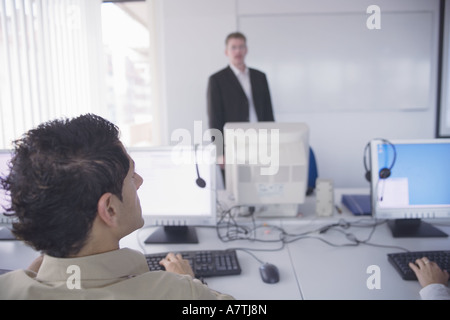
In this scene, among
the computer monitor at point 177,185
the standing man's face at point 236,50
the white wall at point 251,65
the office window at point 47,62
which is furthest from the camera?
the white wall at point 251,65

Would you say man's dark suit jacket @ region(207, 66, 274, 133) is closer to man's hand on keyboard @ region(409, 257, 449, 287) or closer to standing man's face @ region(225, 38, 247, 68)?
standing man's face @ region(225, 38, 247, 68)

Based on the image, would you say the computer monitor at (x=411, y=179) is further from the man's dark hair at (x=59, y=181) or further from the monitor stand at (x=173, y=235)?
the man's dark hair at (x=59, y=181)

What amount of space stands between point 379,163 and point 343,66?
2292 mm

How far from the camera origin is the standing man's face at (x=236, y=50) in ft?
10.4

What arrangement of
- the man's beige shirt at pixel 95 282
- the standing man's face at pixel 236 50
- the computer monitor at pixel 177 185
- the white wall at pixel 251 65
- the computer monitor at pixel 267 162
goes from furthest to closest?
the white wall at pixel 251 65 < the standing man's face at pixel 236 50 < the computer monitor at pixel 267 162 < the computer monitor at pixel 177 185 < the man's beige shirt at pixel 95 282

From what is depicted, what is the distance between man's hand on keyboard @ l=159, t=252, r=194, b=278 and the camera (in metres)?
1.23

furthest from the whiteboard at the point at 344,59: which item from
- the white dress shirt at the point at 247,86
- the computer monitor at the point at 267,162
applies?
the computer monitor at the point at 267,162

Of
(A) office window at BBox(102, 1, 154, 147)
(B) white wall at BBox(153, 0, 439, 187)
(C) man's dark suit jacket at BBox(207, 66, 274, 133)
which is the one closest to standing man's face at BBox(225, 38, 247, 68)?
(C) man's dark suit jacket at BBox(207, 66, 274, 133)

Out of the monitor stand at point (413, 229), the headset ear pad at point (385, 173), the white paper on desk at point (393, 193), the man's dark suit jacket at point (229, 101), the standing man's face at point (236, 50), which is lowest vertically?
the monitor stand at point (413, 229)

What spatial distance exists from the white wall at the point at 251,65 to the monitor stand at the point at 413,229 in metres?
2.07

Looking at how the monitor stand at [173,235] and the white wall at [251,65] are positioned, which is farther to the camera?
the white wall at [251,65]

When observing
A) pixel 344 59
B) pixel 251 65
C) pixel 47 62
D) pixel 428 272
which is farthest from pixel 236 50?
pixel 428 272

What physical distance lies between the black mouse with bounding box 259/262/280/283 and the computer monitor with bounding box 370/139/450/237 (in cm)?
63

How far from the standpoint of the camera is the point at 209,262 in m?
1.35
